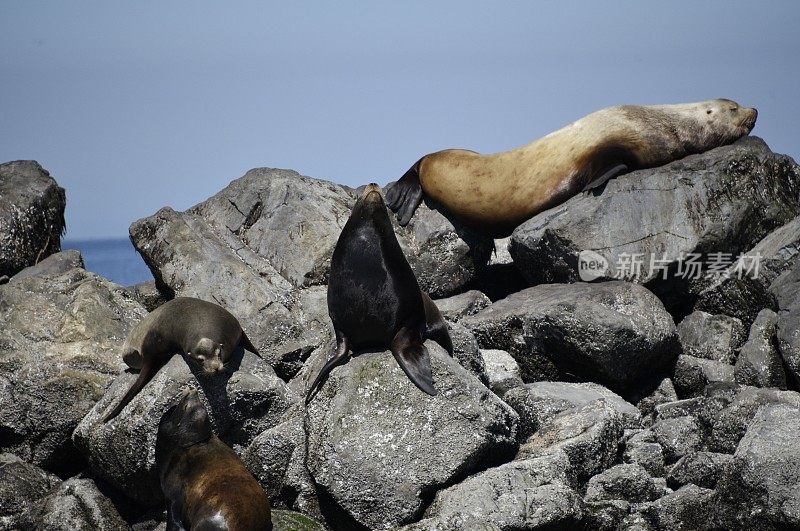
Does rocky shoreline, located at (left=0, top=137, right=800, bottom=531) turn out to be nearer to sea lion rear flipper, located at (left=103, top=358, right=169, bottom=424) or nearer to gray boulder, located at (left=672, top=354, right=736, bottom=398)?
gray boulder, located at (left=672, top=354, right=736, bottom=398)

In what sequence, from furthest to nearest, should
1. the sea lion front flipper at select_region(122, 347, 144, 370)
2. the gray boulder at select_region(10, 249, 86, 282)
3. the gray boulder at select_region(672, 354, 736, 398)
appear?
1. the gray boulder at select_region(10, 249, 86, 282)
2. the gray boulder at select_region(672, 354, 736, 398)
3. the sea lion front flipper at select_region(122, 347, 144, 370)

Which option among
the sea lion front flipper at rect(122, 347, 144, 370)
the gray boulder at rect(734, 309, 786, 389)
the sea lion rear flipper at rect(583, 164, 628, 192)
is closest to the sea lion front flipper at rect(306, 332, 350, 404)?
the sea lion front flipper at rect(122, 347, 144, 370)

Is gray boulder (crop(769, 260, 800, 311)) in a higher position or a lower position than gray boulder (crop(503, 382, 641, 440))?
higher

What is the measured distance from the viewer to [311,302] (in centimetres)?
982

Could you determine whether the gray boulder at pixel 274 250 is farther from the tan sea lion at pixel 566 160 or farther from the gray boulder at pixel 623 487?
the gray boulder at pixel 623 487

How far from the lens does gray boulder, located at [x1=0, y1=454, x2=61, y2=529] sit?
789cm

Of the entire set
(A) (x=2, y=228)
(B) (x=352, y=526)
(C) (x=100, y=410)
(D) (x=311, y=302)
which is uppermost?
Answer: (A) (x=2, y=228)

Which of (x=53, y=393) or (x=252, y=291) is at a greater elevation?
(x=252, y=291)

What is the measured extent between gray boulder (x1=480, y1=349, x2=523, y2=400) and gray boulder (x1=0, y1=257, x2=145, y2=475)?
3.10 metres

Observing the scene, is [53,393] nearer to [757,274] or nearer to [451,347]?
[451,347]

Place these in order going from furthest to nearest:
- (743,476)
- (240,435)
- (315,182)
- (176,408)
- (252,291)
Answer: (315,182)
(252,291)
(240,435)
(176,408)
(743,476)

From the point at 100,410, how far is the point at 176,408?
1052 mm

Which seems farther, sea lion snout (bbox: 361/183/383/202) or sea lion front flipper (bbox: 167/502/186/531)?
sea lion snout (bbox: 361/183/383/202)

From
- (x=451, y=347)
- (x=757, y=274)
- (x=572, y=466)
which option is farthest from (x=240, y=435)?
(x=757, y=274)
